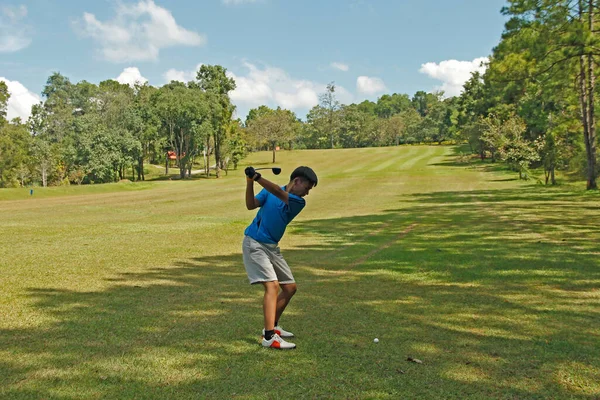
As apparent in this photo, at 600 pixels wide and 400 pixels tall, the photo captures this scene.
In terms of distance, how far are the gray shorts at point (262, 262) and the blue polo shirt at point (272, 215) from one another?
78mm

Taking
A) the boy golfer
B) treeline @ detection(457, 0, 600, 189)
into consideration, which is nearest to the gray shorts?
the boy golfer

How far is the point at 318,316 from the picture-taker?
21.3 ft

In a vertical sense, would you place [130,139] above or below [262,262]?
above

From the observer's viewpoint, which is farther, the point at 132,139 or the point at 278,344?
the point at 132,139

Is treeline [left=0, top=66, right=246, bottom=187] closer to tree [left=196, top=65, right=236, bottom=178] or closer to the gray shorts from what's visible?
tree [left=196, top=65, right=236, bottom=178]

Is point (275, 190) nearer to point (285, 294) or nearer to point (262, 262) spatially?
point (262, 262)

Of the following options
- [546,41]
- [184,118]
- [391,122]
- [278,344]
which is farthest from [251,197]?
[391,122]

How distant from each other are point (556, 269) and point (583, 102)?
20377 mm

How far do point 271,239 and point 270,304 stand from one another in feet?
2.38

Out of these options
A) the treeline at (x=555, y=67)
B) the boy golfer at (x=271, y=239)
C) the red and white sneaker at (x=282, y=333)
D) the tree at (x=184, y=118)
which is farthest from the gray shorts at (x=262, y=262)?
the tree at (x=184, y=118)

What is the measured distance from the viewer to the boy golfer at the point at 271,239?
526 centimetres

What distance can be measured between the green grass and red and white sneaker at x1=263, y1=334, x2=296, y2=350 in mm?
105

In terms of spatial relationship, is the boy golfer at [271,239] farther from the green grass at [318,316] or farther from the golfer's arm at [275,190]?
the green grass at [318,316]

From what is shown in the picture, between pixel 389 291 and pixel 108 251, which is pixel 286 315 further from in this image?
pixel 108 251
